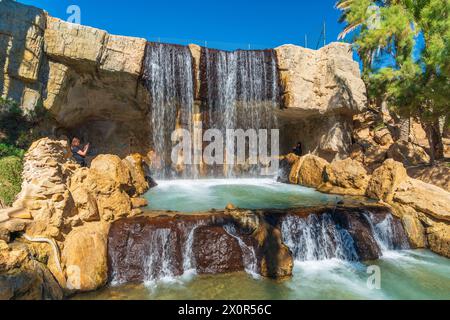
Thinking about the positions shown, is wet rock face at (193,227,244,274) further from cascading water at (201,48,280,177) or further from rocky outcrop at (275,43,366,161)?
rocky outcrop at (275,43,366,161)

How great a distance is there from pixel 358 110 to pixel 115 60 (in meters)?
13.0

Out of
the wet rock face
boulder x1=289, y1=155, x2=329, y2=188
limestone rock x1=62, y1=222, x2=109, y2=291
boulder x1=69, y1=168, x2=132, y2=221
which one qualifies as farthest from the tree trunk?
limestone rock x1=62, y1=222, x2=109, y2=291

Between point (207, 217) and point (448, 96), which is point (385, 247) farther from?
point (448, 96)

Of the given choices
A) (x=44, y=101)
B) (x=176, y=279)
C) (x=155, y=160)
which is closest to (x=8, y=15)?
(x=44, y=101)

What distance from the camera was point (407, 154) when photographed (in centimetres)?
1686

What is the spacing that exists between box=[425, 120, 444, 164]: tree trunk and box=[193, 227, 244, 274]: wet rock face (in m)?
11.6

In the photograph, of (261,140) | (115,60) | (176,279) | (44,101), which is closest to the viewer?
(176,279)

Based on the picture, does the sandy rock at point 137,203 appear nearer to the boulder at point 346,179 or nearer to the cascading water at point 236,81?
the boulder at point 346,179

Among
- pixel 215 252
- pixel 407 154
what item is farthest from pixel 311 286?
pixel 407 154

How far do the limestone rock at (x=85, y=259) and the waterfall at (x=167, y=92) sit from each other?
32.1 ft

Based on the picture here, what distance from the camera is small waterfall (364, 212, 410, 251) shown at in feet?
26.5

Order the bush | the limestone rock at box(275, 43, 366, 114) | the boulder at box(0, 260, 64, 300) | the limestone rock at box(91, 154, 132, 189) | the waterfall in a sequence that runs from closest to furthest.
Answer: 1. the boulder at box(0, 260, 64, 300)
2. the bush
3. the limestone rock at box(91, 154, 132, 189)
4. the waterfall
5. the limestone rock at box(275, 43, 366, 114)

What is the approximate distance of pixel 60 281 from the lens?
5.38m

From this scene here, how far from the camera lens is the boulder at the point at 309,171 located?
45.7ft
